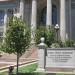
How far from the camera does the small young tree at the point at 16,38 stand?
24.6m

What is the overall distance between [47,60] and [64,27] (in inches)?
798

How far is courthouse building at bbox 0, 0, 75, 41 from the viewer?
47344mm

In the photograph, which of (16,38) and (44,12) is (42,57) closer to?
(16,38)

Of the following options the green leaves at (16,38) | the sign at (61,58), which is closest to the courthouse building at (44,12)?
the sign at (61,58)

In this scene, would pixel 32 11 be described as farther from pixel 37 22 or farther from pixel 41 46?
pixel 41 46

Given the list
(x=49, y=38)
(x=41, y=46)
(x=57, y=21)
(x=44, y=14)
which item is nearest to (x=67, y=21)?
(x=57, y=21)

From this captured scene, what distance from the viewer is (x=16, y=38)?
24.7m

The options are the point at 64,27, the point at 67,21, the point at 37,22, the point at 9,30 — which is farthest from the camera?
the point at 37,22

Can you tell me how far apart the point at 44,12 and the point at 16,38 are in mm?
31476

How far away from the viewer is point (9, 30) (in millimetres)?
24875

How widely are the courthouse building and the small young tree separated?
20.7 meters

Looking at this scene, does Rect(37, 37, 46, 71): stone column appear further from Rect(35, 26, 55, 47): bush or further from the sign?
Rect(35, 26, 55, 47): bush

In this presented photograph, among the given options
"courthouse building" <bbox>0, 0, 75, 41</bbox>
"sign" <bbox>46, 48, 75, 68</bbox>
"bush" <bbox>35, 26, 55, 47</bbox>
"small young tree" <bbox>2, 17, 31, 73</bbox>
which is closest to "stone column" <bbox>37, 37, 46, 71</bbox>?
"sign" <bbox>46, 48, 75, 68</bbox>

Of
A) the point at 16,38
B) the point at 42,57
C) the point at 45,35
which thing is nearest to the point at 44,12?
the point at 45,35
